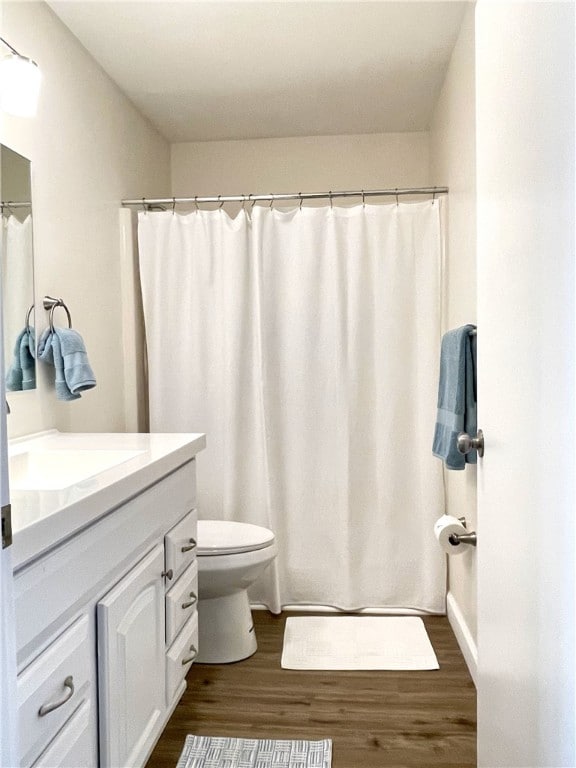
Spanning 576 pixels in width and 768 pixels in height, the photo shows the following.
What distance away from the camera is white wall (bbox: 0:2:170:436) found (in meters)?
2.21

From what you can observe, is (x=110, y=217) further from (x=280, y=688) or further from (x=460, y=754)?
(x=460, y=754)

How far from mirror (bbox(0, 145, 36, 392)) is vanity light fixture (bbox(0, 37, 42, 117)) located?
0.14 meters

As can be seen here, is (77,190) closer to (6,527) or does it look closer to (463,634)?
(6,527)

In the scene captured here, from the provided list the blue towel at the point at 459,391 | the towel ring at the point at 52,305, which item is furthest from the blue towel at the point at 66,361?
the blue towel at the point at 459,391

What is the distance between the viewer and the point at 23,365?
216 centimetres

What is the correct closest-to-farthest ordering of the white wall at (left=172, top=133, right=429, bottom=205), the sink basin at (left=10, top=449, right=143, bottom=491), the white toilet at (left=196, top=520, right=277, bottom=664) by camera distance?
the sink basin at (left=10, top=449, right=143, bottom=491)
the white toilet at (left=196, top=520, right=277, bottom=664)
the white wall at (left=172, top=133, right=429, bottom=205)

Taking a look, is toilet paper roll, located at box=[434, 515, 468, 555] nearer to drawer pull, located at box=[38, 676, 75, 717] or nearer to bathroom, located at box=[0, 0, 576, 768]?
bathroom, located at box=[0, 0, 576, 768]

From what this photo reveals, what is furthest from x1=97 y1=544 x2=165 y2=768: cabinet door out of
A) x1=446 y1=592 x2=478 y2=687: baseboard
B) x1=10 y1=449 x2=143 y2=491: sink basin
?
x1=446 y1=592 x2=478 y2=687: baseboard

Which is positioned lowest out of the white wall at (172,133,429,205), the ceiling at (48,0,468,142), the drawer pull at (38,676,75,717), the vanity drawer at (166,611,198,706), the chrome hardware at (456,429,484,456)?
the vanity drawer at (166,611,198,706)

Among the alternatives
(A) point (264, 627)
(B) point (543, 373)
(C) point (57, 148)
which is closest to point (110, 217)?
(C) point (57, 148)

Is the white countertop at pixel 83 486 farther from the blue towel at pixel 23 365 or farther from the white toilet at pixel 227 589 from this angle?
the white toilet at pixel 227 589

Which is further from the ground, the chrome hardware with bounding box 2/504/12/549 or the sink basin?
the chrome hardware with bounding box 2/504/12/549

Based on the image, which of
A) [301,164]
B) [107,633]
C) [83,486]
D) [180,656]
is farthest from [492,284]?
[301,164]

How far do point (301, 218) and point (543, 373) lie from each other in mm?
2099
